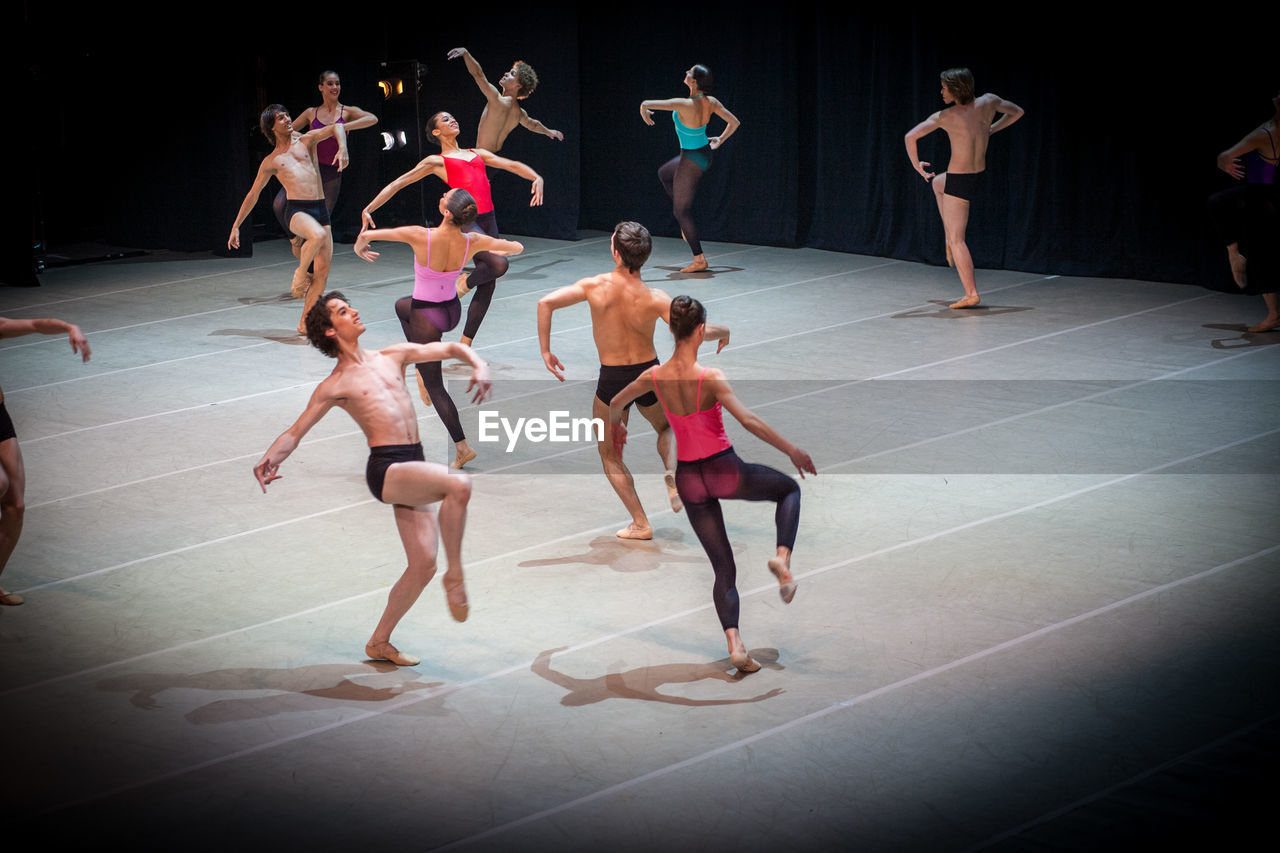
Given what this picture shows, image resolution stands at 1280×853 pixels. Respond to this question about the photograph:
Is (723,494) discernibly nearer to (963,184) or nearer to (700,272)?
(963,184)

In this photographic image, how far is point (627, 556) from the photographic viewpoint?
6.50m

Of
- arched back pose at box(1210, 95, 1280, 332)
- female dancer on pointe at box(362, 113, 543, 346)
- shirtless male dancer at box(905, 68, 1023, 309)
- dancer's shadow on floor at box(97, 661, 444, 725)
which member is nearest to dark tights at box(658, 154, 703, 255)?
shirtless male dancer at box(905, 68, 1023, 309)

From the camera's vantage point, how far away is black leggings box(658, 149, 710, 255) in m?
13.2

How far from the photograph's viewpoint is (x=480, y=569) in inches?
250

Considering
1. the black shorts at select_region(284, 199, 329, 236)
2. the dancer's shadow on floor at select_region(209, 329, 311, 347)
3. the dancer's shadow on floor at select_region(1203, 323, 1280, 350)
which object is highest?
the black shorts at select_region(284, 199, 329, 236)

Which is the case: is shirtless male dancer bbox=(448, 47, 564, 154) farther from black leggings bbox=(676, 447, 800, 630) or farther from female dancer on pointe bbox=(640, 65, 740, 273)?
black leggings bbox=(676, 447, 800, 630)

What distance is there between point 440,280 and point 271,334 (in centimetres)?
395

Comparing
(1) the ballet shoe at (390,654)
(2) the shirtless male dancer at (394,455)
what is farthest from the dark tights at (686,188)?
(1) the ballet shoe at (390,654)

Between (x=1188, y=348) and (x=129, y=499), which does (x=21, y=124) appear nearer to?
(x=129, y=499)

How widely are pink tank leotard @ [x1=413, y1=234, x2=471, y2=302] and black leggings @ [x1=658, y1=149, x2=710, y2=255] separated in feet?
18.3

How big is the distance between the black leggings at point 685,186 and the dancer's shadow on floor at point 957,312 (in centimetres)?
244

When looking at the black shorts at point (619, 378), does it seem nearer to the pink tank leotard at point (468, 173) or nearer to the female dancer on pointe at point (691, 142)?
the pink tank leotard at point (468, 173)

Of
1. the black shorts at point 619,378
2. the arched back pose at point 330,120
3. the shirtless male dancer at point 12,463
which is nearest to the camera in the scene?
the shirtless male dancer at point 12,463

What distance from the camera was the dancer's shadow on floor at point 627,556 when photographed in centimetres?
639
